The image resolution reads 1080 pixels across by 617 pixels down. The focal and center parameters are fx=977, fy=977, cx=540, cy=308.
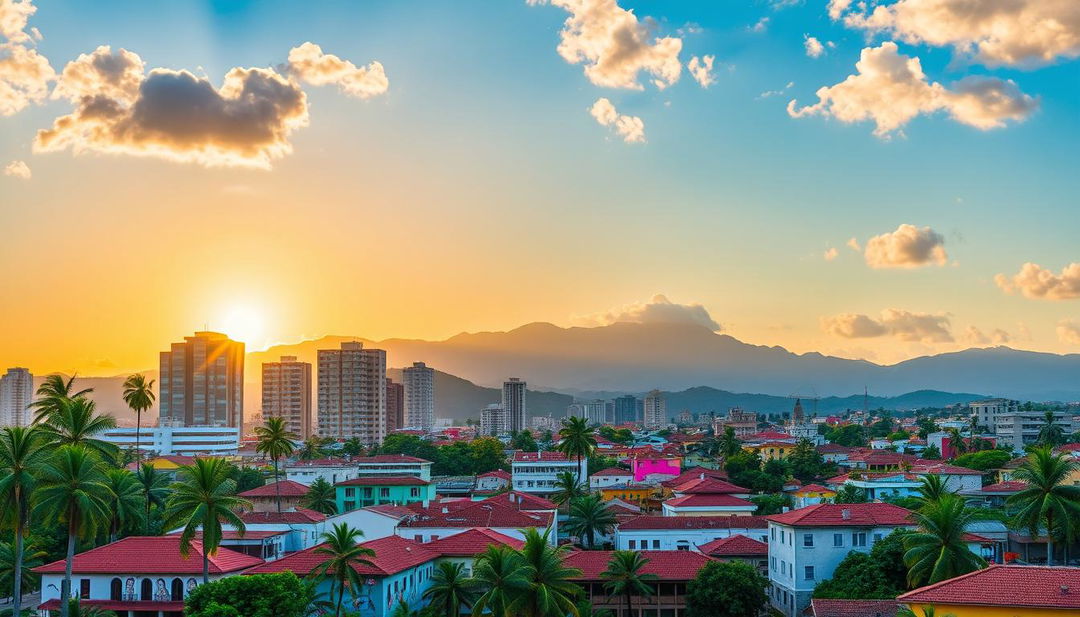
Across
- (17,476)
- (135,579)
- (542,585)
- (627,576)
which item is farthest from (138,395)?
(542,585)

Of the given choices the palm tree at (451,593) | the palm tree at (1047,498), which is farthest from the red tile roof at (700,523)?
the palm tree at (451,593)

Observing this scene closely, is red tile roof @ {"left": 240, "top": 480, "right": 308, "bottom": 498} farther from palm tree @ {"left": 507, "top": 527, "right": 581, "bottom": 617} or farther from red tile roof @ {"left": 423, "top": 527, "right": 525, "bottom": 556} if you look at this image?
palm tree @ {"left": 507, "top": 527, "right": 581, "bottom": 617}

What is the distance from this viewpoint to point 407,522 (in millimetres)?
63219

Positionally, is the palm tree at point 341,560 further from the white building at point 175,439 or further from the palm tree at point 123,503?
the white building at point 175,439

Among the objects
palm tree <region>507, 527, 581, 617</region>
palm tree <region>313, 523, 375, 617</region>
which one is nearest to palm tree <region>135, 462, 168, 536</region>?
palm tree <region>313, 523, 375, 617</region>

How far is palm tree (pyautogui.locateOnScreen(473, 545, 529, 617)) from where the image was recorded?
41938mm

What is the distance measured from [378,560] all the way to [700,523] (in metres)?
28.2

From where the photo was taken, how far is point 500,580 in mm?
42156

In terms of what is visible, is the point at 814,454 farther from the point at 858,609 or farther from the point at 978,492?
the point at 858,609

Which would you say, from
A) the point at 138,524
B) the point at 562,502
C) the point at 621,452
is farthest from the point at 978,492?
the point at 621,452

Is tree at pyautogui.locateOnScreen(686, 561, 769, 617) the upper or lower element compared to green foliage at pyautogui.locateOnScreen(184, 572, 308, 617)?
lower

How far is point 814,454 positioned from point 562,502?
1753 inches

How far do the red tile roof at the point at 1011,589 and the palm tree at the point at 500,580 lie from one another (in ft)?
51.4

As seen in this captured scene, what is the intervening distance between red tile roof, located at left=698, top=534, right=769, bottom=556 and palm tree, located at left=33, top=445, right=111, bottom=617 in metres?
36.3
